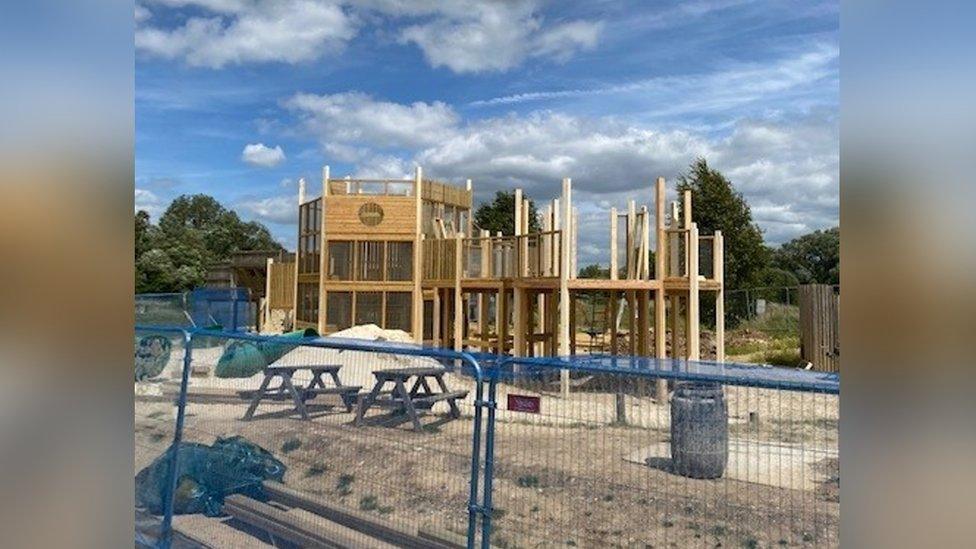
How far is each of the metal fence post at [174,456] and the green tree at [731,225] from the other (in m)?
31.1

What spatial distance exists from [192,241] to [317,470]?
51.6 m

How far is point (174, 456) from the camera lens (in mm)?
4746

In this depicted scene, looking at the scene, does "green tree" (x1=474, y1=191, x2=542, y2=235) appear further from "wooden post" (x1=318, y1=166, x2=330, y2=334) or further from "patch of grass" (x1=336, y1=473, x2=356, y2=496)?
"patch of grass" (x1=336, y1=473, x2=356, y2=496)

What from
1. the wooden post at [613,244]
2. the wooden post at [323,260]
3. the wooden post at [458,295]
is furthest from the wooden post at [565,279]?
the wooden post at [323,260]

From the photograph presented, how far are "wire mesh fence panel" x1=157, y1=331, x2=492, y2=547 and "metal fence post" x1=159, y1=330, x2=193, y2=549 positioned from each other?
82 mm

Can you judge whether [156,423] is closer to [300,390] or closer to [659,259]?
[300,390]

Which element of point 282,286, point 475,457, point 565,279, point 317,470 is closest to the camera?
point 475,457

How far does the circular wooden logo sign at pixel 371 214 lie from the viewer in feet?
70.0

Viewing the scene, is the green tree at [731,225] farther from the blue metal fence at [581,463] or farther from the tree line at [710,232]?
the blue metal fence at [581,463]

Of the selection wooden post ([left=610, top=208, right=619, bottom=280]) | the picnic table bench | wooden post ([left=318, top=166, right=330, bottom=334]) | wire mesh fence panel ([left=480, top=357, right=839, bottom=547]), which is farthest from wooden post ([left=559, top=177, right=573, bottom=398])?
wooden post ([left=318, top=166, right=330, bottom=334])

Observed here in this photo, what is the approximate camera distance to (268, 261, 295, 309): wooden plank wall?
23.6 m

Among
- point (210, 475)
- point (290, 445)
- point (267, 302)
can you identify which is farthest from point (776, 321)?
point (210, 475)
